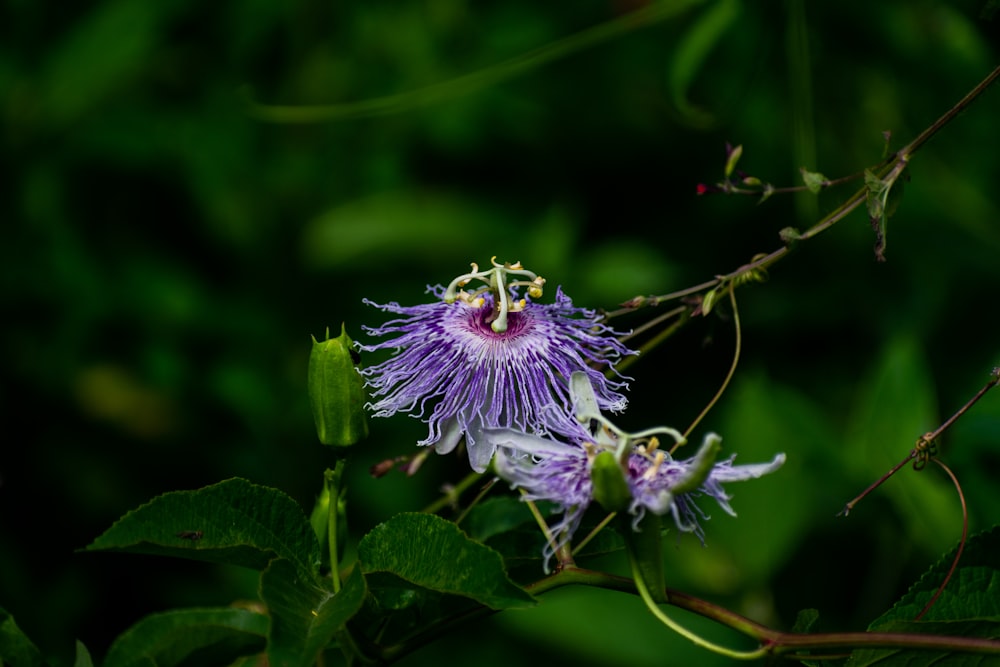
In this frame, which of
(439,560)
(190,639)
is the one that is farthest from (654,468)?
(190,639)

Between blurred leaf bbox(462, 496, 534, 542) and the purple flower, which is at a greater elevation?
blurred leaf bbox(462, 496, 534, 542)

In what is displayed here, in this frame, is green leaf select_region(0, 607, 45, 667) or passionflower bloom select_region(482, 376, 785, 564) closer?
passionflower bloom select_region(482, 376, 785, 564)

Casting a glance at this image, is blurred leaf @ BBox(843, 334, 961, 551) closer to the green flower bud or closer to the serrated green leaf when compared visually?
the serrated green leaf

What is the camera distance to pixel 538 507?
0.96 meters

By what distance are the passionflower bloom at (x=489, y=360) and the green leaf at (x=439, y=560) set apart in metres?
0.12

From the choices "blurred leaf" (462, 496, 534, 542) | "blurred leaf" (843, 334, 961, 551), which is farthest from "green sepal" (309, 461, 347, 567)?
"blurred leaf" (843, 334, 961, 551)

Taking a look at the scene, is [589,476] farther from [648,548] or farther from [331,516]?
[331,516]

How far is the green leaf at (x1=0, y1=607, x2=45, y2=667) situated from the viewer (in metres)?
0.91

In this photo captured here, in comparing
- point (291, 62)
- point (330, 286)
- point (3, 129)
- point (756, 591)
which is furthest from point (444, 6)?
point (756, 591)

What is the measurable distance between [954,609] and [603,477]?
1.04ft

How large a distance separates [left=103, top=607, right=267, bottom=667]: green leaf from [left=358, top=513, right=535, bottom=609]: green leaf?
14 cm

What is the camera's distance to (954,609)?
33.8 inches

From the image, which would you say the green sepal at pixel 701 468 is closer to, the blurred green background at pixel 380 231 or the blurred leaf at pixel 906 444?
the blurred leaf at pixel 906 444

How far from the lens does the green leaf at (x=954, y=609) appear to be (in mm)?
799
